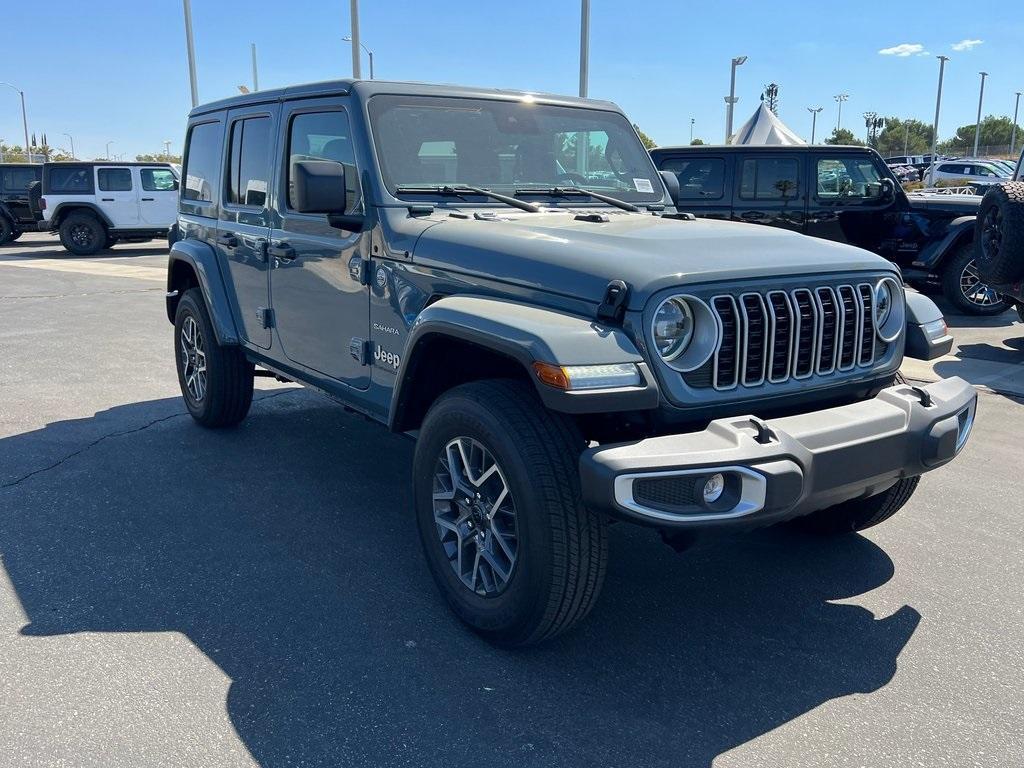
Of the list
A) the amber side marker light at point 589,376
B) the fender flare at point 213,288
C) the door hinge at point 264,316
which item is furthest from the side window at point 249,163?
the amber side marker light at point 589,376

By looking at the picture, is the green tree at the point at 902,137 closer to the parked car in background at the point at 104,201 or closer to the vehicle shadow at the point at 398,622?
the parked car in background at the point at 104,201

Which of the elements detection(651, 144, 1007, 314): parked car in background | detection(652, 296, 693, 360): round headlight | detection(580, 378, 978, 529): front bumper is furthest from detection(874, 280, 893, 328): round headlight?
detection(651, 144, 1007, 314): parked car in background

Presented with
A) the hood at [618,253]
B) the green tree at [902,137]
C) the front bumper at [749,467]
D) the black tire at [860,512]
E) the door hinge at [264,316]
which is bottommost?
the black tire at [860,512]

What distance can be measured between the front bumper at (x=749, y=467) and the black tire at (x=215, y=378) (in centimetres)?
350

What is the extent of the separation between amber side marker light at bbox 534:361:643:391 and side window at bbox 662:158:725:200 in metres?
7.83

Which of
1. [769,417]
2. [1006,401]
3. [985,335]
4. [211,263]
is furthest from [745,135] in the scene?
[769,417]

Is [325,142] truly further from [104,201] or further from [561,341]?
[104,201]

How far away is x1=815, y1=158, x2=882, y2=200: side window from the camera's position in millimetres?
10172

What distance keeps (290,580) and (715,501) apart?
1.89 m

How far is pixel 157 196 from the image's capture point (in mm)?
19719

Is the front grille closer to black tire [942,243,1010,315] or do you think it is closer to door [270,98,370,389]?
door [270,98,370,389]

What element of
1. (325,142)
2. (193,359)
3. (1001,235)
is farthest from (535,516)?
(1001,235)

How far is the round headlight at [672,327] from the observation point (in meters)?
2.84

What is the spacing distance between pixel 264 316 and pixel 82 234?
17.4 m
